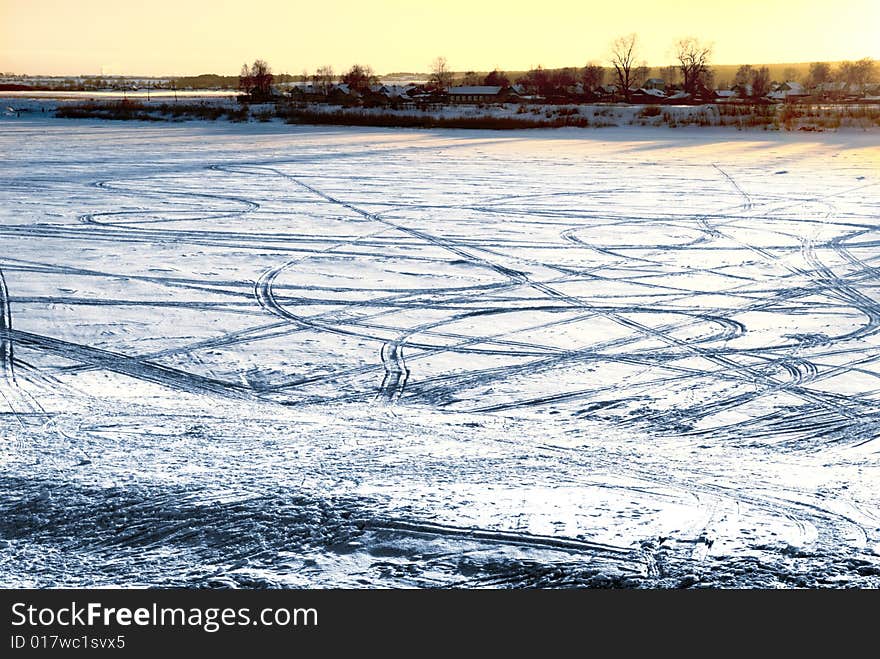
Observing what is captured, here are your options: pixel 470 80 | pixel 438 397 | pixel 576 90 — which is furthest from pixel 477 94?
pixel 438 397

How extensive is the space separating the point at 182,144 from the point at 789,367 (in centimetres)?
2528

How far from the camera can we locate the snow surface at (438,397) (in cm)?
440

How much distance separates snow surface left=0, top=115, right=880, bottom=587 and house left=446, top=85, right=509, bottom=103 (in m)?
78.9

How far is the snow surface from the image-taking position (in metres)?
4.40

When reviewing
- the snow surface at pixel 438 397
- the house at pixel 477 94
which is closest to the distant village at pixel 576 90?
the house at pixel 477 94

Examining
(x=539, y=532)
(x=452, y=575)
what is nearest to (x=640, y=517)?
(x=539, y=532)

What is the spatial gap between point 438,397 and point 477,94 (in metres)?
92.6

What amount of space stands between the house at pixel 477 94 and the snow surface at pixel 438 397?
7889 cm

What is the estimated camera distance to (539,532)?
456 cm

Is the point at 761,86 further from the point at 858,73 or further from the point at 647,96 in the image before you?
the point at 858,73

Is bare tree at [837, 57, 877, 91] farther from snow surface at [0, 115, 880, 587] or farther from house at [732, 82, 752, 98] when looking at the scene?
snow surface at [0, 115, 880, 587]

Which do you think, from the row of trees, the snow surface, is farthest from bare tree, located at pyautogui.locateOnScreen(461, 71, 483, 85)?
the snow surface

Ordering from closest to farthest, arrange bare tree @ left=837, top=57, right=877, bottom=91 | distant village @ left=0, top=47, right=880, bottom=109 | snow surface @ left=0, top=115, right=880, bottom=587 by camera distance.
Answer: snow surface @ left=0, top=115, right=880, bottom=587 → distant village @ left=0, top=47, right=880, bottom=109 → bare tree @ left=837, top=57, right=877, bottom=91

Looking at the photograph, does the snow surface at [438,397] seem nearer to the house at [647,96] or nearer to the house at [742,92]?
the house at [647,96]
